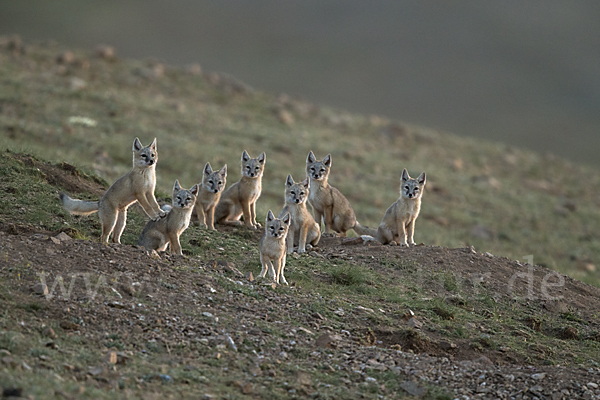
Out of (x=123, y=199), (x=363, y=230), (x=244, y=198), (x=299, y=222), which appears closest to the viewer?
(x=123, y=199)

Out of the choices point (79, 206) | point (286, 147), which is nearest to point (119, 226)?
point (79, 206)

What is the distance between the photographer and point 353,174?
29.8 meters

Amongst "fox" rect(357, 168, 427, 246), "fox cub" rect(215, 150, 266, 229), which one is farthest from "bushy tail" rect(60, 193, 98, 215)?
"fox" rect(357, 168, 427, 246)

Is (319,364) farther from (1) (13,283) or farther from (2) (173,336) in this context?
(1) (13,283)

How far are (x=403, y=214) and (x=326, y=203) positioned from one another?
5.66 feet

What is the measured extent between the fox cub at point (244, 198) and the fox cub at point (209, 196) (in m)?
0.53

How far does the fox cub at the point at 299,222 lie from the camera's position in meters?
12.3

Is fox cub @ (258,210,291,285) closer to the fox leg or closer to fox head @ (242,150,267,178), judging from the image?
the fox leg

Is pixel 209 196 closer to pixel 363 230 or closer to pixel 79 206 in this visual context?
pixel 79 206

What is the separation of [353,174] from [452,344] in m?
21.5

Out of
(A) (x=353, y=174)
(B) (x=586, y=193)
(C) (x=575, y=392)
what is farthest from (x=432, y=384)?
(B) (x=586, y=193)

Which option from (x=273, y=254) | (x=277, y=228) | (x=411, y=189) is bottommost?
(x=273, y=254)

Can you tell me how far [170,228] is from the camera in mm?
10586

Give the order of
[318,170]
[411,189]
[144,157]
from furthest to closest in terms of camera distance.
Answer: [318,170] → [411,189] → [144,157]
